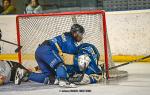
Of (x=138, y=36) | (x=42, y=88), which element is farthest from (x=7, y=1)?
(x=42, y=88)

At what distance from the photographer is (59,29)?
21.3 feet

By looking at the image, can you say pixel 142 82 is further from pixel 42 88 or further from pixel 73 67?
pixel 42 88

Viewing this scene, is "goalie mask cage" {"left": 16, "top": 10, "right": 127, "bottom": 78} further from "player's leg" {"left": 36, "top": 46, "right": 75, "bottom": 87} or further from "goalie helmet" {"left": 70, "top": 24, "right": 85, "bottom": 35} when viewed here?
"player's leg" {"left": 36, "top": 46, "right": 75, "bottom": 87}

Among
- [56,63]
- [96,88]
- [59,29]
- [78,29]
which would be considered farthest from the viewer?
[59,29]

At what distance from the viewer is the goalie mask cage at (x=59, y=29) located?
6.25 m

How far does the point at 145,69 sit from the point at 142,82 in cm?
118

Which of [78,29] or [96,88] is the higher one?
[78,29]

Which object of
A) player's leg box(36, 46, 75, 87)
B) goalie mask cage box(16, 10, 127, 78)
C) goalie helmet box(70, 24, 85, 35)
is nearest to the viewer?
player's leg box(36, 46, 75, 87)

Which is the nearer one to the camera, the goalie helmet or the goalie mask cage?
the goalie helmet

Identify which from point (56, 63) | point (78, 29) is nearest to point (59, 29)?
point (78, 29)

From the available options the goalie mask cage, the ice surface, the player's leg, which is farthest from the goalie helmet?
the ice surface

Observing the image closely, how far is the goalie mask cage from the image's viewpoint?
6246 millimetres

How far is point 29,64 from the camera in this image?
6.68 m

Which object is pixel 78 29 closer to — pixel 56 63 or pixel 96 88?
pixel 56 63
